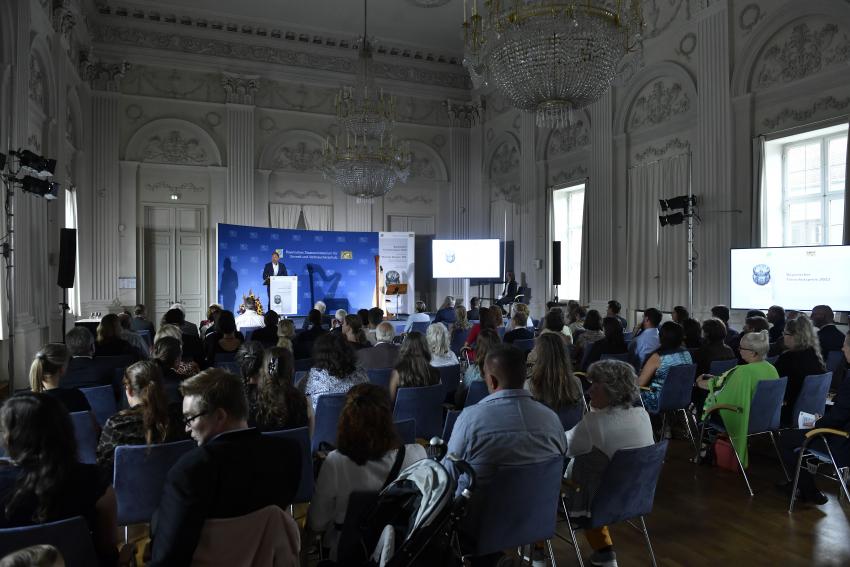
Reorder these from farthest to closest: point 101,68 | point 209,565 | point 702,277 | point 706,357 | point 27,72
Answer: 1. point 101,68
2. point 702,277
3. point 27,72
4. point 706,357
5. point 209,565

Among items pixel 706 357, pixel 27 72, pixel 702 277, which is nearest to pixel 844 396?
pixel 706 357

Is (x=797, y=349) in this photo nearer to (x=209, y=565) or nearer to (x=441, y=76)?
(x=209, y=565)

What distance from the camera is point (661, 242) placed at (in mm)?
9156

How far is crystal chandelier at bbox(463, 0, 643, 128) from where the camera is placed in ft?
14.9

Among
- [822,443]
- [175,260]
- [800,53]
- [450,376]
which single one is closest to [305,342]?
[450,376]

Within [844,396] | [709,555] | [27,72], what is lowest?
[709,555]

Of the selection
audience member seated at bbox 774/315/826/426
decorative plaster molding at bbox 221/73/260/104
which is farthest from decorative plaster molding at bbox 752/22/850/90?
decorative plaster molding at bbox 221/73/260/104

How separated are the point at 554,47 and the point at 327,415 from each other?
3199 millimetres

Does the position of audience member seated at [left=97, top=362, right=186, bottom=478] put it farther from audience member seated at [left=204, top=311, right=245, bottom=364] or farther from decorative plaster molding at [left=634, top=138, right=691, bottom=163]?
decorative plaster molding at [left=634, top=138, right=691, bottom=163]

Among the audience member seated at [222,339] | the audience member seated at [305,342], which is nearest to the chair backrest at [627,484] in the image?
the audience member seated at [305,342]

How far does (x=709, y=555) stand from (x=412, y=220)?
11.7 meters

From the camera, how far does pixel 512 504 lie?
220 centimetres

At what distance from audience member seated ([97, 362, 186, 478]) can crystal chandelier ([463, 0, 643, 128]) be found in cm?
359

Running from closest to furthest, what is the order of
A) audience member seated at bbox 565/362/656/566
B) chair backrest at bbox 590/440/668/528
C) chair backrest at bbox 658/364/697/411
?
chair backrest at bbox 590/440/668/528 < audience member seated at bbox 565/362/656/566 < chair backrest at bbox 658/364/697/411
